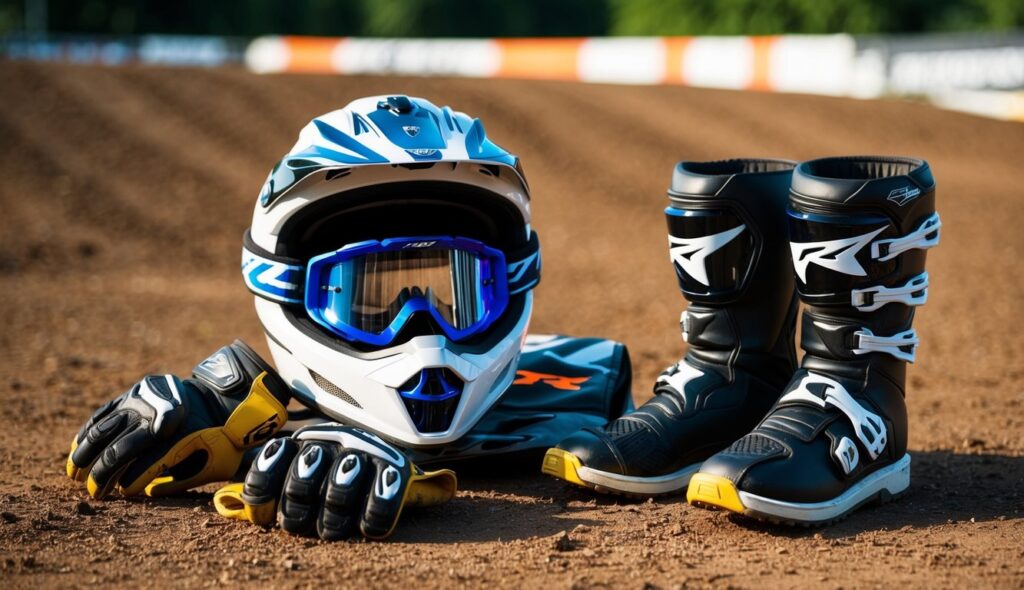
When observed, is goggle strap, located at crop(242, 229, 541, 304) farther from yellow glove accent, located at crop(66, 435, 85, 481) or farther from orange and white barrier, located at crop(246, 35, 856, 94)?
orange and white barrier, located at crop(246, 35, 856, 94)

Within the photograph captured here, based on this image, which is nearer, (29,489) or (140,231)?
(29,489)

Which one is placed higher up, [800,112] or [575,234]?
[800,112]

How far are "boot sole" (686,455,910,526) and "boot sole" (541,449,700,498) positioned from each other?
1.01 ft

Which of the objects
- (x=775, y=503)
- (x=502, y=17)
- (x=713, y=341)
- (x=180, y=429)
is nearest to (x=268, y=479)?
(x=180, y=429)

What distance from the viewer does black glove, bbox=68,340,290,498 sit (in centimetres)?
346

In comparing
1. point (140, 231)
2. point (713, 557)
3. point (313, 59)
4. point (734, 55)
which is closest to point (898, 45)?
point (734, 55)

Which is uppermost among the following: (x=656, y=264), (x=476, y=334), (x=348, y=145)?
(x=348, y=145)

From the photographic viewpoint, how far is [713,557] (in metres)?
2.91

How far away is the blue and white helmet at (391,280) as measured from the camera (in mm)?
3623

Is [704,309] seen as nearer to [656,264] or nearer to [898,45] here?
[656,264]

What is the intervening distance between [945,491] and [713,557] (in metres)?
1.14

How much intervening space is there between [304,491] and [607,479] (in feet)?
3.11

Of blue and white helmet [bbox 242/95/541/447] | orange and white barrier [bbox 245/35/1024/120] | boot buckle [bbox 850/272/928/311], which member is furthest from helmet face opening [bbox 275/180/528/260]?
orange and white barrier [bbox 245/35/1024/120]

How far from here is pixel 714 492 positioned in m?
3.07
